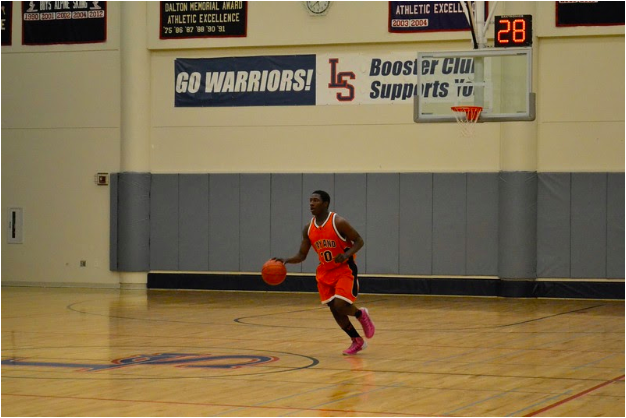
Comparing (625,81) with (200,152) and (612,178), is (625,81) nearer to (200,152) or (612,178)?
(612,178)

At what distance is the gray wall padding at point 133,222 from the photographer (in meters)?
22.3

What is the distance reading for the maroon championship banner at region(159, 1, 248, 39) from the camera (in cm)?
2192

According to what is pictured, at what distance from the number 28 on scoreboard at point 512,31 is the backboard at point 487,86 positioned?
165 millimetres

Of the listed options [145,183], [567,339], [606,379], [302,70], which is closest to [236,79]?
[302,70]

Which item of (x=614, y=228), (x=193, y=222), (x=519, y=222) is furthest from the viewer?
(x=193, y=222)

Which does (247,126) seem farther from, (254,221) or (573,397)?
(573,397)

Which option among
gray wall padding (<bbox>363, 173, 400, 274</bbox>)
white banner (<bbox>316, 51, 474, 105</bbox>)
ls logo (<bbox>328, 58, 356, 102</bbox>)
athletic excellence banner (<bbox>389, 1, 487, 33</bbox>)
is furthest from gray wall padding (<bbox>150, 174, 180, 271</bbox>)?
athletic excellence banner (<bbox>389, 1, 487, 33</bbox>)

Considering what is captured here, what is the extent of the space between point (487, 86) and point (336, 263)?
19.2 ft

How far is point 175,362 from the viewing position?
1033cm

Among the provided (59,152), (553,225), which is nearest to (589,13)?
(553,225)

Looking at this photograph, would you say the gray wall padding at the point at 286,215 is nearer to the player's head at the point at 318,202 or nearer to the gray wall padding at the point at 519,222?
the gray wall padding at the point at 519,222

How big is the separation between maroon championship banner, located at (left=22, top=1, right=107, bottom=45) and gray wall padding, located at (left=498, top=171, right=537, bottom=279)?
9.41 meters

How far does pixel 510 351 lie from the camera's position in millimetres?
11461

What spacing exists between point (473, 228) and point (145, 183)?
23.2 ft
